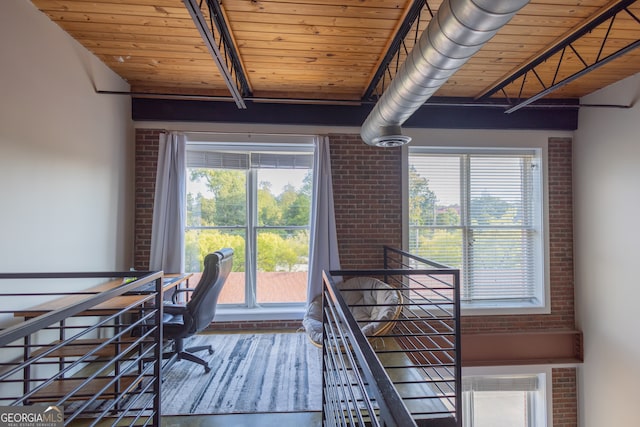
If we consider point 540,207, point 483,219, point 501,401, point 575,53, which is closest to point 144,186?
point 483,219

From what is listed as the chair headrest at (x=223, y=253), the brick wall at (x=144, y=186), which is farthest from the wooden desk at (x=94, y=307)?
the brick wall at (x=144, y=186)

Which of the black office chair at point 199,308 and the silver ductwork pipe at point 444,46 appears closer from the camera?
the silver ductwork pipe at point 444,46

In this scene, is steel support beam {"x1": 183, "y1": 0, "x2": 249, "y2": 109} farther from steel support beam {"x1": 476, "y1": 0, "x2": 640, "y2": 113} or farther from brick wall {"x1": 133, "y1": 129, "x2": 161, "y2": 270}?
steel support beam {"x1": 476, "y1": 0, "x2": 640, "y2": 113}

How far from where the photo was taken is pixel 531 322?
12.2 ft

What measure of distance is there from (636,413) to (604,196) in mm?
2216

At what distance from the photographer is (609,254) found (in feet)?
10.9

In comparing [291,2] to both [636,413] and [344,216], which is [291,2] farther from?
[636,413]

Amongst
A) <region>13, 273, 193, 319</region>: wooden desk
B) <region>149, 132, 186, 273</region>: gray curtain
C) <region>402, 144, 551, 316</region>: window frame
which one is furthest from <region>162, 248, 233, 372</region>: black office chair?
<region>402, 144, 551, 316</region>: window frame

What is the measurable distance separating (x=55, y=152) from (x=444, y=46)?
9.20ft

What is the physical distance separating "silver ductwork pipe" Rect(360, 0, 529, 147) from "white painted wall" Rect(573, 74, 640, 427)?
8.61 feet

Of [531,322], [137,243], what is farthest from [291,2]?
[531,322]

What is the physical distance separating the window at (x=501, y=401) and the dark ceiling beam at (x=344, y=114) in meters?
3.13

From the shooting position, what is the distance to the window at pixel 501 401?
12.1 ft

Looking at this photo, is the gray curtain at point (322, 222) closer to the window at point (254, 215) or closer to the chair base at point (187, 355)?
the window at point (254, 215)
